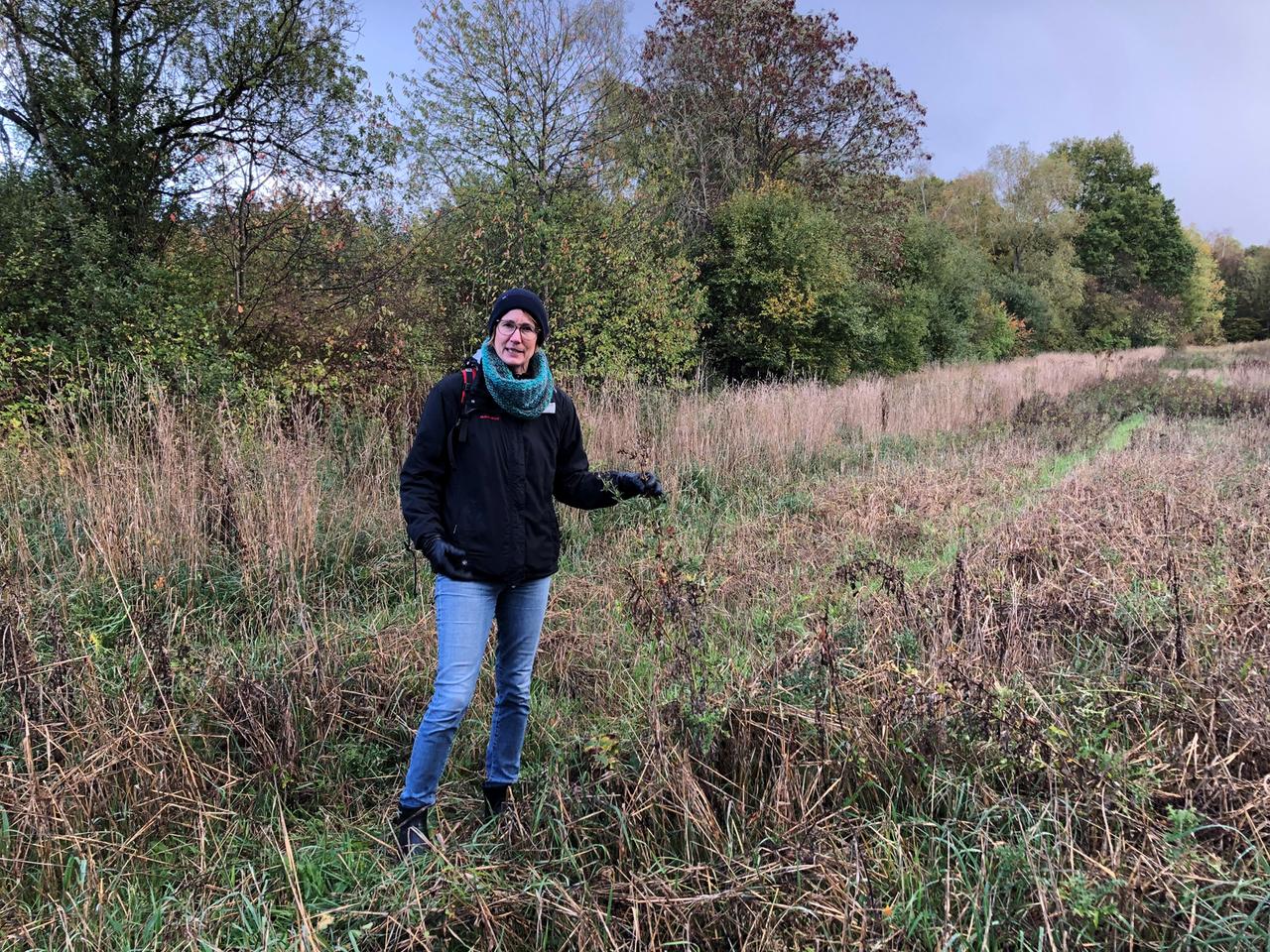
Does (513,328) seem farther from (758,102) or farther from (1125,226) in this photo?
(1125,226)

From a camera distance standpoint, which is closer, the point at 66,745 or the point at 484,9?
the point at 66,745

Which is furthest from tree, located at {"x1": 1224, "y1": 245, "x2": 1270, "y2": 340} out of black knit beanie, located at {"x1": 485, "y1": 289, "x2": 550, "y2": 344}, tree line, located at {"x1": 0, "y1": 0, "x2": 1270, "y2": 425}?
black knit beanie, located at {"x1": 485, "y1": 289, "x2": 550, "y2": 344}

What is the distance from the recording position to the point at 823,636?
2367 millimetres

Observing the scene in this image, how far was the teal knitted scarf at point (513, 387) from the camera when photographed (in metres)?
2.34

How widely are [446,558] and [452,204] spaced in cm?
934

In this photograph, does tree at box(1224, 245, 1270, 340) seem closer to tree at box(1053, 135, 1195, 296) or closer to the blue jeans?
tree at box(1053, 135, 1195, 296)

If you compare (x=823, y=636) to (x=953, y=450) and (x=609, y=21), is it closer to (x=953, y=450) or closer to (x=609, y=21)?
(x=953, y=450)

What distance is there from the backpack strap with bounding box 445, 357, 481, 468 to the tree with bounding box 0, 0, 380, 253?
6.31 m

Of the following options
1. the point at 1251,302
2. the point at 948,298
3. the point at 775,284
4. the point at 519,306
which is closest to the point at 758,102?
the point at 775,284

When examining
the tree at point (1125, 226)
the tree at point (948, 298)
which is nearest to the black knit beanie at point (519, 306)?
the tree at point (948, 298)

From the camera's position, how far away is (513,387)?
2346 mm

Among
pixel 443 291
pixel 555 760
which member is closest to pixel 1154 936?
pixel 555 760

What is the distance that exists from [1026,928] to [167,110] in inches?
367

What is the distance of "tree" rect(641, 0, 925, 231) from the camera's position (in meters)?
16.4
